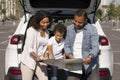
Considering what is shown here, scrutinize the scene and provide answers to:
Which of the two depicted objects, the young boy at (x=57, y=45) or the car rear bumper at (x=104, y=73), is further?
the car rear bumper at (x=104, y=73)

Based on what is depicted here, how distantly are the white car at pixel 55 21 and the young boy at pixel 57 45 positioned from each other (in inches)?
25.3

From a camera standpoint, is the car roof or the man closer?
the man

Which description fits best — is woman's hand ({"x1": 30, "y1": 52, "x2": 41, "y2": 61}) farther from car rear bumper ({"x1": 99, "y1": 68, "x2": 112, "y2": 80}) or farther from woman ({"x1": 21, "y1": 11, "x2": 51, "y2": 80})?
car rear bumper ({"x1": 99, "y1": 68, "x2": 112, "y2": 80})

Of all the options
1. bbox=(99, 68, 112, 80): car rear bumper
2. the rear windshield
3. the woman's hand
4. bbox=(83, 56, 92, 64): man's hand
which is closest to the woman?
the woman's hand

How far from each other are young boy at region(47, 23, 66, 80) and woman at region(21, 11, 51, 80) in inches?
3.2

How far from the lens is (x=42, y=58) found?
529 centimetres

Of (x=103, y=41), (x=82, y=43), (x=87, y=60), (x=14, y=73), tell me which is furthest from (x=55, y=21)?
(x=87, y=60)

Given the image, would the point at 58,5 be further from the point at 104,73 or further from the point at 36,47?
the point at 36,47

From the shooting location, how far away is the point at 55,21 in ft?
22.3

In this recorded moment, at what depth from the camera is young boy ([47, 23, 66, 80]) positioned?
5.39 meters

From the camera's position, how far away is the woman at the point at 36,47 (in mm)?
5336

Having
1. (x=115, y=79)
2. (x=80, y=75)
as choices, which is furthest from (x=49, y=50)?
(x=115, y=79)

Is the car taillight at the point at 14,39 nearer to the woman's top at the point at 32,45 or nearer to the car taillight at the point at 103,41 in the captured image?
the woman's top at the point at 32,45

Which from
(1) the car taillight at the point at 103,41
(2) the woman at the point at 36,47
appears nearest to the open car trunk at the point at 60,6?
(1) the car taillight at the point at 103,41
